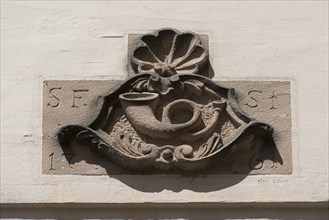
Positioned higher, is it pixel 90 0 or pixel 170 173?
pixel 90 0

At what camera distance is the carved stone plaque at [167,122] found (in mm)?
9211

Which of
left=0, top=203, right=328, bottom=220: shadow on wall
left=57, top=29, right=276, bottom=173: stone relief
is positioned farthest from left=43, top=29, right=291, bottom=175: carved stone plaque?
left=0, top=203, right=328, bottom=220: shadow on wall

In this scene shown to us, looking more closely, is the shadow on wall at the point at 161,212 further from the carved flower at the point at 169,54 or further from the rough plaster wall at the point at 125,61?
the carved flower at the point at 169,54

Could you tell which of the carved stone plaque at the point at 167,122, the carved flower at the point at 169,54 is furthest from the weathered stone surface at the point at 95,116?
the carved flower at the point at 169,54

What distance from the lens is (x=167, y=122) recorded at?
30.3 feet

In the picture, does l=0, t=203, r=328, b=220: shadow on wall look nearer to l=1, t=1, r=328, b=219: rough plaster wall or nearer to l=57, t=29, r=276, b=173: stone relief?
l=1, t=1, r=328, b=219: rough plaster wall

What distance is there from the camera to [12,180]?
9.23 meters

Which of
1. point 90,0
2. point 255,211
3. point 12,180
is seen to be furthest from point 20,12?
point 255,211

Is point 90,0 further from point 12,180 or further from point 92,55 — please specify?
point 12,180

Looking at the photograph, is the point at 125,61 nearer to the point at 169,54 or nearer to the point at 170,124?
the point at 169,54

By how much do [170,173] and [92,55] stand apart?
2.72 feet

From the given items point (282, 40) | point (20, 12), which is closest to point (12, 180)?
point (20, 12)

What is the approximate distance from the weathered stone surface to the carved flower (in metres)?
0.18

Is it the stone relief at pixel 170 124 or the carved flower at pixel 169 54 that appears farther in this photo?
the carved flower at pixel 169 54
